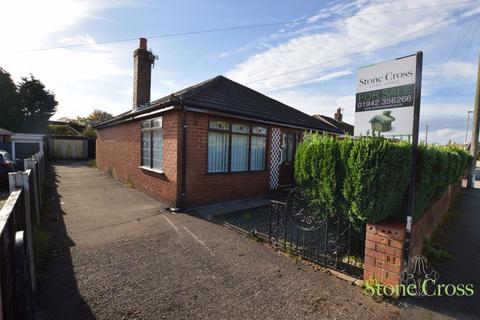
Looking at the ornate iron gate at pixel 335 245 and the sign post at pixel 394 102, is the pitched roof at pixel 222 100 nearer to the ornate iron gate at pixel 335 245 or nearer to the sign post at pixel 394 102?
the ornate iron gate at pixel 335 245

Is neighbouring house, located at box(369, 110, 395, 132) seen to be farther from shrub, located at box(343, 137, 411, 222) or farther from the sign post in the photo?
shrub, located at box(343, 137, 411, 222)

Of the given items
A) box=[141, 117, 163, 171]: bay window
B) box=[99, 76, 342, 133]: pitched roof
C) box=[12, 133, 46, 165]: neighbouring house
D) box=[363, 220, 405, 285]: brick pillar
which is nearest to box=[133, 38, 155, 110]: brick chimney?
box=[141, 117, 163, 171]: bay window

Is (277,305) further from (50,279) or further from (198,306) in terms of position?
(50,279)

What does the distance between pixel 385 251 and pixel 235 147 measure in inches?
224

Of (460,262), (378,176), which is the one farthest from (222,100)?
(460,262)

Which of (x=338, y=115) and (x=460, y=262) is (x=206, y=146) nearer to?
(x=460, y=262)

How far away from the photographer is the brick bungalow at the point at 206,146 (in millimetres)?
6887

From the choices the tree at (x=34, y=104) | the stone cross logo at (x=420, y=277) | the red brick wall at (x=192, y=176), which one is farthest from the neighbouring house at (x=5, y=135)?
the stone cross logo at (x=420, y=277)

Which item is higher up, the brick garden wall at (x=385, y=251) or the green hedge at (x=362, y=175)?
the green hedge at (x=362, y=175)

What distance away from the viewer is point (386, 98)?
3443 mm

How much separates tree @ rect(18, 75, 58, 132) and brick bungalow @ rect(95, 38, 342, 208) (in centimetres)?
2780

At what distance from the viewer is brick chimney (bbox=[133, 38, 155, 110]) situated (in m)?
11.3

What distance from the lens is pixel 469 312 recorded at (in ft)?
9.36

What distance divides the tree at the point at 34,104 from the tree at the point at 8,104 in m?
1.64
